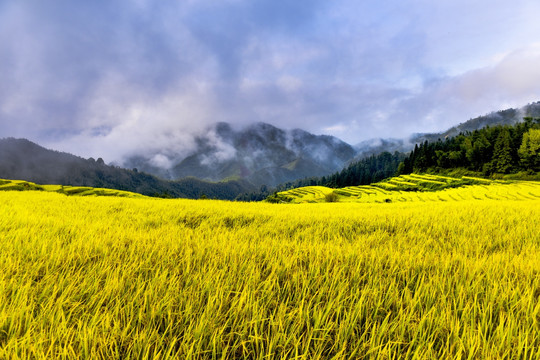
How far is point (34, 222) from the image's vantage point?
3887 millimetres

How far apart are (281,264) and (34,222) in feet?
14.3

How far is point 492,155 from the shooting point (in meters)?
85.8

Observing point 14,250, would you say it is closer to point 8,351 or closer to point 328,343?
point 8,351

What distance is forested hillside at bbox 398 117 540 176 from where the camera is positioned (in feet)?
250

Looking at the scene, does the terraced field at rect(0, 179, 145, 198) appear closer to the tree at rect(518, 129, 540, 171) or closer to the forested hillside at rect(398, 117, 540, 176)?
the forested hillside at rect(398, 117, 540, 176)

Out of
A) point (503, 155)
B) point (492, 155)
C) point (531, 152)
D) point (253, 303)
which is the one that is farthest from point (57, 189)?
point (492, 155)

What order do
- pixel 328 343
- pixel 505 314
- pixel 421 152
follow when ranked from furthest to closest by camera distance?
pixel 421 152
pixel 505 314
pixel 328 343

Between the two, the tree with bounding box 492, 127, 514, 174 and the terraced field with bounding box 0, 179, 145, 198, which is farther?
the tree with bounding box 492, 127, 514, 174

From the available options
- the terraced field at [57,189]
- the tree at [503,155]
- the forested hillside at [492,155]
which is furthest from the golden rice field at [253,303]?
the tree at [503,155]

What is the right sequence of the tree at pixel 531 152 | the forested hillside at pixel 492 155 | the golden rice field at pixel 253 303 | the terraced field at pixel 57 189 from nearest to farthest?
the golden rice field at pixel 253 303
the terraced field at pixel 57 189
the tree at pixel 531 152
the forested hillside at pixel 492 155

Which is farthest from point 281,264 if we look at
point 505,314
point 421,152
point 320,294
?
point 421,152

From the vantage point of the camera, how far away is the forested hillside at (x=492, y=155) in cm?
7612

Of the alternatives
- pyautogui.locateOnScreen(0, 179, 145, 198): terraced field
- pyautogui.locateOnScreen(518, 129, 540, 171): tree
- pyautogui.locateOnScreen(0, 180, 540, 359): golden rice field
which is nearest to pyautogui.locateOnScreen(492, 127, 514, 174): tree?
pyautogui.locateOnScreen(518, 129, 540, 171): tree

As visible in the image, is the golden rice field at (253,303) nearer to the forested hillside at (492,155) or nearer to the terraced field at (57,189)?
the terraced field at (57,189)
